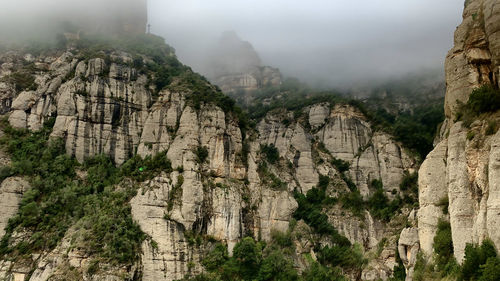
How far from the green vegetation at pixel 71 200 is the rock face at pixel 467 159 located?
34904mm

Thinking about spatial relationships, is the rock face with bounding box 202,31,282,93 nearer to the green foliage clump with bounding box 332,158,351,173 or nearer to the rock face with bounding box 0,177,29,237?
the green foliage clump with bounding box 332,158,351,173

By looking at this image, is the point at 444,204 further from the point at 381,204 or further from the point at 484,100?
the point at 381,204

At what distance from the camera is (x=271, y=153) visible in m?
87.2

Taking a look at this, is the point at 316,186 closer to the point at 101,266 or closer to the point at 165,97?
the point at 165,97

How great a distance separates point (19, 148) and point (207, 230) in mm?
26574

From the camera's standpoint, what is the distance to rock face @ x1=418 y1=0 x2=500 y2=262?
25859mm

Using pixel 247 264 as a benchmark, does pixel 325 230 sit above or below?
above

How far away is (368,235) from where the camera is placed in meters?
71.8

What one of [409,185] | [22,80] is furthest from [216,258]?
[22,80]

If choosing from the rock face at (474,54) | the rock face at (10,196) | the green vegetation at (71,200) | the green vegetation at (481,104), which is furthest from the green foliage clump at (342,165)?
the green vegetation at (481,104)

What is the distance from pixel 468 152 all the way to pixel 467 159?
0.43 metres

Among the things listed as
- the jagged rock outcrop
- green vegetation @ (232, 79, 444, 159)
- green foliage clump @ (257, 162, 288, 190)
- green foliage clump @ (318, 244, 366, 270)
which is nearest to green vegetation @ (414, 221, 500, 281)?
green foliage clump @ (318, 244, 366, 270)

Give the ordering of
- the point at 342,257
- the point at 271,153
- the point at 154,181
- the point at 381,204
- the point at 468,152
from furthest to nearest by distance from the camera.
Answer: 1. the point at 271,153
2. the point at 381,204
3. the point at 342,257
4. the point at 154,181
5. the point at 468,152

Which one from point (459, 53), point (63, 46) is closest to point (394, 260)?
point (459, 53)
